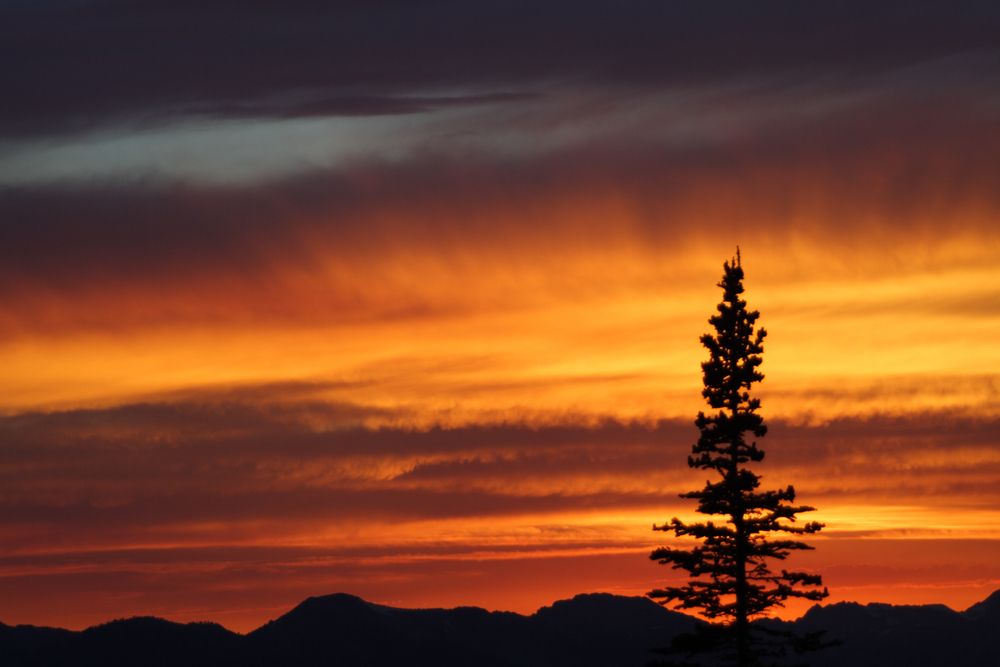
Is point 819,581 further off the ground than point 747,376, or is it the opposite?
point 747,376

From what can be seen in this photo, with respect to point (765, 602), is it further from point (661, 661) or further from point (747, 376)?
point (747, 376)

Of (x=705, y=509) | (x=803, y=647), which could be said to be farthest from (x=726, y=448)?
(x=803, y=647)

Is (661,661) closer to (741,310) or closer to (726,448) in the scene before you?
(726,448)

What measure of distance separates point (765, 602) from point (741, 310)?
15.1m

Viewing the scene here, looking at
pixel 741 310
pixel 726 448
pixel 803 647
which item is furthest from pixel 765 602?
pixel 741 310

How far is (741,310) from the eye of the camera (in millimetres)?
82812

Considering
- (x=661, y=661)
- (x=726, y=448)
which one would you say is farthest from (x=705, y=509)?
(x=661, y=661)

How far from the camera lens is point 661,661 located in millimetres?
81750

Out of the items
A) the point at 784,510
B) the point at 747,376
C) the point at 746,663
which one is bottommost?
the point at 746,663

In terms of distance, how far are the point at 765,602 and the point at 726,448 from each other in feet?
26.2

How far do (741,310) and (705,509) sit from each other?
10576mm

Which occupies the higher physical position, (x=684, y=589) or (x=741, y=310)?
(x=741, y=310)

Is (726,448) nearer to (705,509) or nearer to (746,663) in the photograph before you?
(705,509)

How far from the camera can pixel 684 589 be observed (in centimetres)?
7962
